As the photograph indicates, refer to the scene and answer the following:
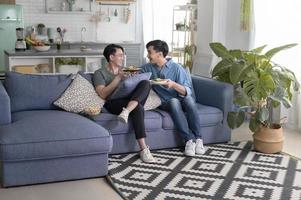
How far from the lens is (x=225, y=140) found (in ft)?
13.8

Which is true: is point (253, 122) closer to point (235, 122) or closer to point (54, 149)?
point (235, 122)

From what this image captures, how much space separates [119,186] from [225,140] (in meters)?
1.59

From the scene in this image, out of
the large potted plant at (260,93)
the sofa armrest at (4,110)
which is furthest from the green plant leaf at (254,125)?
the sofa armrest at (4,110)

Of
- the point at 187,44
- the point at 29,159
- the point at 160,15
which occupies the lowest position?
the point at 29,159

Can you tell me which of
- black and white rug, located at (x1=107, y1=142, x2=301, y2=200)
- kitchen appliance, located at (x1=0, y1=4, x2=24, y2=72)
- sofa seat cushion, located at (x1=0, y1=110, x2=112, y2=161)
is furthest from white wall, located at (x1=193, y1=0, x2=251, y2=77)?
kitchen appliance, located at (x1=0, y1=4, x2=24, y2=72)

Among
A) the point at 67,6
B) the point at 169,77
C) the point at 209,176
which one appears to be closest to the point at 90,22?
the point at 67,6

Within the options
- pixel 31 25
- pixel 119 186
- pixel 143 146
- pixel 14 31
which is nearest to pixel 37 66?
pixel 14 31

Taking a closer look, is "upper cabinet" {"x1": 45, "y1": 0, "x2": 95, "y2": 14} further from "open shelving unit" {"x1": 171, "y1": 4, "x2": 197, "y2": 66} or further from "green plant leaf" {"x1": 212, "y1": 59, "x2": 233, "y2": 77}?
"green plant leaf" {"x1": 212, "y1": 59, "x2": 233, "y2": 77}

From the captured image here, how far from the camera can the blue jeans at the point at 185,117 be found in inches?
150

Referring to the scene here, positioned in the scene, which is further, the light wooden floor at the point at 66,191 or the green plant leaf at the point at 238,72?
the green plant leaf at the point at 238,72

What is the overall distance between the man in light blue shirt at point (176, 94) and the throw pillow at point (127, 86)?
0.70 ft

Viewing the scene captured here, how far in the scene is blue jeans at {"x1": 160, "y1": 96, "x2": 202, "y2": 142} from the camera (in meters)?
3.81

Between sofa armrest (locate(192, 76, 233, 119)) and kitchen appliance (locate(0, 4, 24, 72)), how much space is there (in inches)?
159

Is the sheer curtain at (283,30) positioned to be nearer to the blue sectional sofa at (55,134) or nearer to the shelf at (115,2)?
the blue sectional sofa at (55,134)
